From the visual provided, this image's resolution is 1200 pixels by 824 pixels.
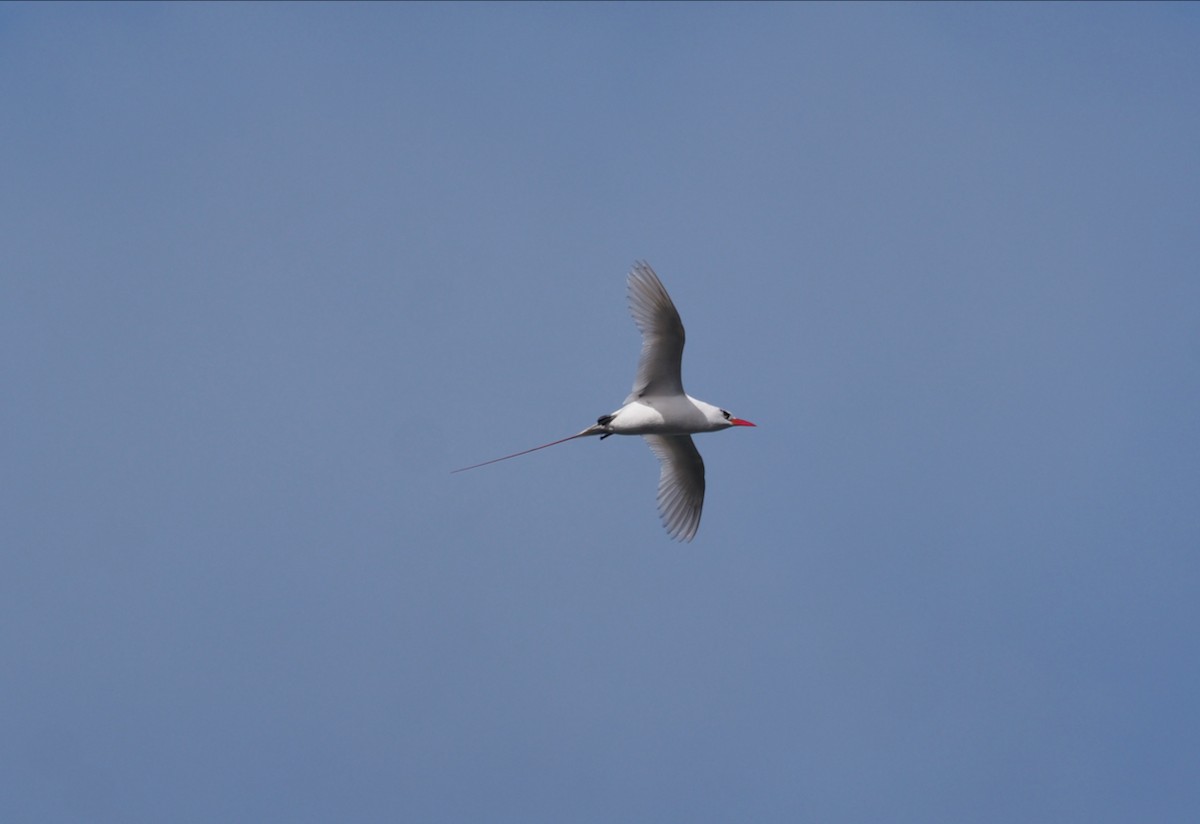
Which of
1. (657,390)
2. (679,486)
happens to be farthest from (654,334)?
(679,486)

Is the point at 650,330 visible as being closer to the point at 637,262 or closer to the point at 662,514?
the point at 637,262

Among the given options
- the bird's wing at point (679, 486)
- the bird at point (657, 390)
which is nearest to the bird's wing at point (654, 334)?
the bird at point (657, 390)

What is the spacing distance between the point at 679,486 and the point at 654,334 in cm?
315

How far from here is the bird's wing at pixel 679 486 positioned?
21.6m

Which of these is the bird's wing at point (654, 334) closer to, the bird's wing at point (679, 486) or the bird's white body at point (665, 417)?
the bird's white body at point (665, 417)

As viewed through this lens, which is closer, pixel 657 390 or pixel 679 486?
pixel 657 390

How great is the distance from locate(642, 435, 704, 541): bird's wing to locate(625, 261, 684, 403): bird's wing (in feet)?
5.72

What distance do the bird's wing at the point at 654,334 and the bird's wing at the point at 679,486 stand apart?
1744 mm

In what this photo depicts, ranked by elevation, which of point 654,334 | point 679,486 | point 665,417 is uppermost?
point 654,334

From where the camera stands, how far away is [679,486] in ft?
71.4

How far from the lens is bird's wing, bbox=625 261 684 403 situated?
63.5ft

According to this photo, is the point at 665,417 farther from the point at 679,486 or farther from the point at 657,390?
the point at 679,486

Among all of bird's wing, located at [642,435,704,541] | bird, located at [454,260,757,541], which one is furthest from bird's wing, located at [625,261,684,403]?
bird's wing, located at [642,435,704,541]

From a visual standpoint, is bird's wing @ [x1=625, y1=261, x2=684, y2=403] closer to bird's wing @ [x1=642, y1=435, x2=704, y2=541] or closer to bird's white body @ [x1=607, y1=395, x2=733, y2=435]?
bird's white body @ [x1=607, y1=395, x2=733, y2=435]
